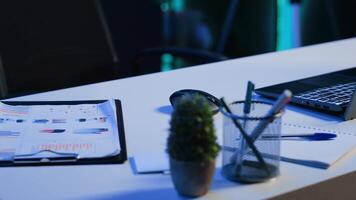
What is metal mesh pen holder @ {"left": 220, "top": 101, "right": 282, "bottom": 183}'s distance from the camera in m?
1.01

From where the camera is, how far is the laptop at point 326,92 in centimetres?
132

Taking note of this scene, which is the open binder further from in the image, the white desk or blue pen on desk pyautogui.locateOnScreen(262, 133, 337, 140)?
blue pen on desk pyautogui.locateOnScreen(262, 133, 337, 140)

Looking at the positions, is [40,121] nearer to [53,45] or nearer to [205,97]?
[205,97]

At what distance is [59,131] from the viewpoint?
1.23m

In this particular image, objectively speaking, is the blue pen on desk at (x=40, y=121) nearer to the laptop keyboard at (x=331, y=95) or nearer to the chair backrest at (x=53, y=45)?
the laptop keyboard at (x=331, y=95)

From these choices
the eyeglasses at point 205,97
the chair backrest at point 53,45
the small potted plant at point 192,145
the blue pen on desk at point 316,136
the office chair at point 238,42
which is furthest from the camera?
the office chair at point 238,42

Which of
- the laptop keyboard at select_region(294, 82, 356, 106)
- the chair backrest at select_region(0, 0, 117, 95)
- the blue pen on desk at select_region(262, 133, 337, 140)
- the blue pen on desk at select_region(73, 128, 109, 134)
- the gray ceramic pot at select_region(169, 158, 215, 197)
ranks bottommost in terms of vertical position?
the gray ceramic pot at select_region(169, 158, 215, 197)

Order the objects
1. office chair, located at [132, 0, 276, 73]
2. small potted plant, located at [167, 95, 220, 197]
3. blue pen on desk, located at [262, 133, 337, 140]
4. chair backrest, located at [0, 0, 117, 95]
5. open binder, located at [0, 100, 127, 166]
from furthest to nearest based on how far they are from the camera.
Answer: office chair, located at [132, 0, 276, 73] → chair backrest, located at [0, 0, 117, 95] → blue pen on desk, located at [262, 133, 337, 140] → open binder, located at [0, 100, 127, 166] → small potted plant, located at [167, 95, 220, 197]

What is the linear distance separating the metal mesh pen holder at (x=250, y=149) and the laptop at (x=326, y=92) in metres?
0.31

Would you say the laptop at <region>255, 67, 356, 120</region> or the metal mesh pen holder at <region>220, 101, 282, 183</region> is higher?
the laptop at <region>255, 67, 356, 120</region>

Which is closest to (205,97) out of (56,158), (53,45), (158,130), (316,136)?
(158,130)

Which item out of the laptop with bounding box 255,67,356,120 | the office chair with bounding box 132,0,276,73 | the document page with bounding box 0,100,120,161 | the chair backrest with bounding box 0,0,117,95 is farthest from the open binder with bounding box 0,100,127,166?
the office chair with bounding box 132,0,276,73

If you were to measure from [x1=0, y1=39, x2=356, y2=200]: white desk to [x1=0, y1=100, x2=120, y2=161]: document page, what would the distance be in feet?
0.12

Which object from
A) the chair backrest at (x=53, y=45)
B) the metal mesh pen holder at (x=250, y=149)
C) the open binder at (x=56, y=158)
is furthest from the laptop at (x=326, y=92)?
the chair backrest at (x=53, y=45)
